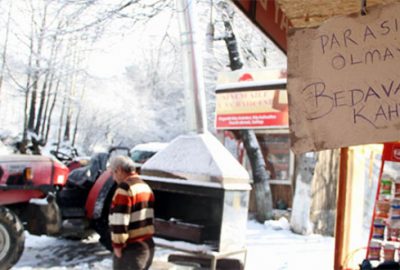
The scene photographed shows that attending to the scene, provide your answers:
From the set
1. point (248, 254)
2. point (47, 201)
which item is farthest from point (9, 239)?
point (248, 254)

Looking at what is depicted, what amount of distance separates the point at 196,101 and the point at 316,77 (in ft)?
17.4

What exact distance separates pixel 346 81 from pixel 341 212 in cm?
289

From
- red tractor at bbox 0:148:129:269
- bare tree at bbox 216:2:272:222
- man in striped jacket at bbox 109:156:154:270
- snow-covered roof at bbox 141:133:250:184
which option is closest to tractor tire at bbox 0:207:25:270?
red tractor at bbox 0:148:129:269

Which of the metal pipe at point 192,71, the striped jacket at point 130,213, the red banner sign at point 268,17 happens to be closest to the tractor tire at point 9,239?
the striped jacket at point 130,213

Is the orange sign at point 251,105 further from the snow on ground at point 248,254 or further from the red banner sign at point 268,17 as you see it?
the red banner sign at point 268,17

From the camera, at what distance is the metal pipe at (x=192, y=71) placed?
6.93 meters

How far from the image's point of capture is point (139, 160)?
14.5 meters

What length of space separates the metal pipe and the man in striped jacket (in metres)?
2.69

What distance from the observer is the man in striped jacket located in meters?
4.15

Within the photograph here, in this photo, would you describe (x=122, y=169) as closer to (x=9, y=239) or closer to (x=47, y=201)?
(x=9, y=239)

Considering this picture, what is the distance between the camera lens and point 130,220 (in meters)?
4.25

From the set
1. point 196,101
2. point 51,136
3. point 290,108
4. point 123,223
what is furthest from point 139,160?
point 51,136

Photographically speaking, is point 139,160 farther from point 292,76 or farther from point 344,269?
point 292,76

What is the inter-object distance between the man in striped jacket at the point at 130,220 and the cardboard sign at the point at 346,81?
2.69 metres
